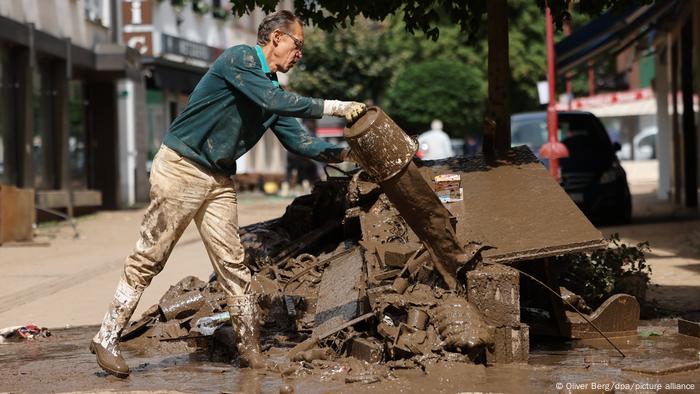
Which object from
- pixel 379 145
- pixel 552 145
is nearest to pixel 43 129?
pixel 552 145

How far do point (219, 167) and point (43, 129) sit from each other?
19453 mm

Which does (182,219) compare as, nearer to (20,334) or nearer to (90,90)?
(20,334)

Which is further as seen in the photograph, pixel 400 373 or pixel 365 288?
pixel 365 288

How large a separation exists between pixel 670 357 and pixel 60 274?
27.3 ft

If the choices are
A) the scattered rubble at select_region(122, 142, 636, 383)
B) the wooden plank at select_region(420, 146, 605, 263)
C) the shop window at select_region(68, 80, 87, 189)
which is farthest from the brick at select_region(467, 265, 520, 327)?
the shop window at select_region(68, 80, 87, 189)

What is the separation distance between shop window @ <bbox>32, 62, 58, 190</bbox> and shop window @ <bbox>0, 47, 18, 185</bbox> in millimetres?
951

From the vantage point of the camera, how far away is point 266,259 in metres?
9.61

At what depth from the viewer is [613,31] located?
21.6 m

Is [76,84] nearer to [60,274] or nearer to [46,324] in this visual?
[60,274]

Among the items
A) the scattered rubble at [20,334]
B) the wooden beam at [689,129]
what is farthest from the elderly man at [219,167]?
the wooden beam at [689,129]

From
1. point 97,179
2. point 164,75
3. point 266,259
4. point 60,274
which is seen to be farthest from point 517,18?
point 266,259

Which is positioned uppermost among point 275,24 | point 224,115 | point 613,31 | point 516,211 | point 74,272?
point 613,31

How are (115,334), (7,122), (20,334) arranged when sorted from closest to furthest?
(115,334)
(20,334)
(7,122)

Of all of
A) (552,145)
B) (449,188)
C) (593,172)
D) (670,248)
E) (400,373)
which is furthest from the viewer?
(593,172)
